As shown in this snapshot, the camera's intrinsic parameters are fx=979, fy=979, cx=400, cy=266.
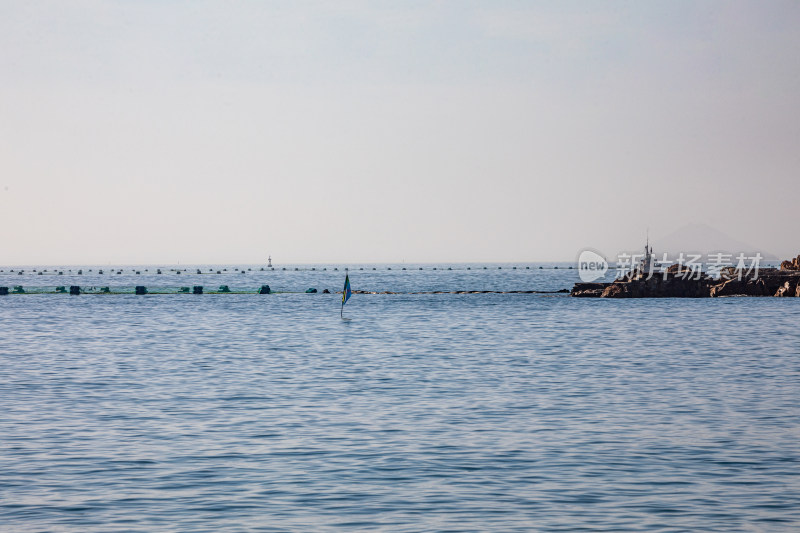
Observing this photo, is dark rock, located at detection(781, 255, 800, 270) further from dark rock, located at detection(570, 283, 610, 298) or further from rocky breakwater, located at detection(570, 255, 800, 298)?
dark rock, located at detection(570, 283, 610, 298)

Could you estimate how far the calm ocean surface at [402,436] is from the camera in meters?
18.7

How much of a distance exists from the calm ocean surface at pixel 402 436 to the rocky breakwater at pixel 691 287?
259 ft

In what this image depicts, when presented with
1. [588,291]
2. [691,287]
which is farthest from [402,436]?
[691,287]

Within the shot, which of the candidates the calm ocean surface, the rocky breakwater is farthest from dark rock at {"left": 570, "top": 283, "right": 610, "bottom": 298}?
the calm ocean surface

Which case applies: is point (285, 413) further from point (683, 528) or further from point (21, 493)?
point (683, 528)

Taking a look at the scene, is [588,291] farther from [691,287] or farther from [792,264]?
[792,264]

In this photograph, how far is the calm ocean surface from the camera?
61.3 ft

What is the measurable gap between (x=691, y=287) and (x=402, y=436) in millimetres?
123514

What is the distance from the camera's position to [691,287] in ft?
469

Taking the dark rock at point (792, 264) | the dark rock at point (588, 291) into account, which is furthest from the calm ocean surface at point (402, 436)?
the dark rock at point (792, 264)

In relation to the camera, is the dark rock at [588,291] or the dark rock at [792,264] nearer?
the dark rock at [588,291]

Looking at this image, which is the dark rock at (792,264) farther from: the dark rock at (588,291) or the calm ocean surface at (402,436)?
the calm ocean surface at (402,436)

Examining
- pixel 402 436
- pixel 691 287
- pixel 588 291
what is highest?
pixel 691 287

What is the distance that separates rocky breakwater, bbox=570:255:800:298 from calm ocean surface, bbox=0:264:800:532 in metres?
79.0
